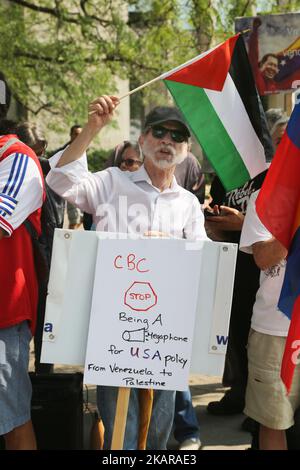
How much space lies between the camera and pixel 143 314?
3029mm

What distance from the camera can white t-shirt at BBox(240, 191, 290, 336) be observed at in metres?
3.49

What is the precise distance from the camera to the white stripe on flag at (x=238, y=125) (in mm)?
3605

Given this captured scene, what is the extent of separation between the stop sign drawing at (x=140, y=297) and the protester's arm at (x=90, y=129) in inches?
26.3

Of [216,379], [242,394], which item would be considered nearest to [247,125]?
[242,394]

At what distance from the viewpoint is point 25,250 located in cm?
342

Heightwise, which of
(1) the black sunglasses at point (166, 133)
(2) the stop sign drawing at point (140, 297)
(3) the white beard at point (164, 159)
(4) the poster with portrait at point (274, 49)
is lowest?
(2) the stop sign drawing at point (140, 297)

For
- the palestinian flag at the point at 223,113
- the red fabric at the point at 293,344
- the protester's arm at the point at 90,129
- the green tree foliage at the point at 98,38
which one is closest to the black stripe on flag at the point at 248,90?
the palestinian flag at the point at 223,113

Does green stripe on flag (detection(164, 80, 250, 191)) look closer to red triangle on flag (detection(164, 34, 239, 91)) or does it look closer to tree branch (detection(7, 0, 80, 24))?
red triangle on flag (detection(164, 34, 239, 91))

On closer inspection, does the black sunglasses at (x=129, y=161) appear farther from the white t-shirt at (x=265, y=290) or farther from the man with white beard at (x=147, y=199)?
the white t-shirt at (x=265, y=290)

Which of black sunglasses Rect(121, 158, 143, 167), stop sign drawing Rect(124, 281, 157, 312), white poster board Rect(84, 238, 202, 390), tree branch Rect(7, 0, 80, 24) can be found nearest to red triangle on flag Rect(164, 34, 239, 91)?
white poster board Rect(84, 238, 202, 390)

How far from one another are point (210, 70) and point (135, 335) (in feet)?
4.50

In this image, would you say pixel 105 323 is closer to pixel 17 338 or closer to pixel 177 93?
pixel 17 338

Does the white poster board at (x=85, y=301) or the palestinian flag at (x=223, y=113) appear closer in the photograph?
the white poster board at (x=85, y=301)

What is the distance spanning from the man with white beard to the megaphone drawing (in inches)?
18.4
